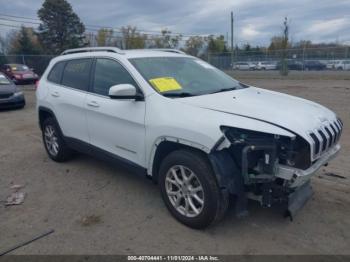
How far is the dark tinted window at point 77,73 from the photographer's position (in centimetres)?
461

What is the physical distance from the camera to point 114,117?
3.96 metres

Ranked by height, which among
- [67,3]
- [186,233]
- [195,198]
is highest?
[67,3]

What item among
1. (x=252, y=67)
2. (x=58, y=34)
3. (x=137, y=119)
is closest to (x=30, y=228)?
(x=137, y=119)

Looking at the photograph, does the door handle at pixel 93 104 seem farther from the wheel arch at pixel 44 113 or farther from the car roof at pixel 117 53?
the wheel arch at pixel 44 113

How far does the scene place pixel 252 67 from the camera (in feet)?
104

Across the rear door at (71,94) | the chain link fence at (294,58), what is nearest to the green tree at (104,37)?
the chain link fence at (294,58)

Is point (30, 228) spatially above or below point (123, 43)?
below

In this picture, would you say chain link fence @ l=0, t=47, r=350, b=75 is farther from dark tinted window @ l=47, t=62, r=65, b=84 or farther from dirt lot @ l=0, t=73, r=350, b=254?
dark tinted window @ l=47, t=62, r=65, b=84

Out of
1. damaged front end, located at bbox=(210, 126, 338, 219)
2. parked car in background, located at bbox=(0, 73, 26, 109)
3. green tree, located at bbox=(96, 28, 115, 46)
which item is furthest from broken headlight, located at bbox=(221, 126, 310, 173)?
green tree, located at bbox=(96, 28, 115, 46)

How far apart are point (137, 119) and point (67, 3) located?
164ft

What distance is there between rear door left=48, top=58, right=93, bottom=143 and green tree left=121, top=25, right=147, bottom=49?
163ft

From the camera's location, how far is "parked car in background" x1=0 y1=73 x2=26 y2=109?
11.4m

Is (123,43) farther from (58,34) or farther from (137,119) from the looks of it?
(137,119)

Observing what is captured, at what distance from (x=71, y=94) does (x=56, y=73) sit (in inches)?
34.1
